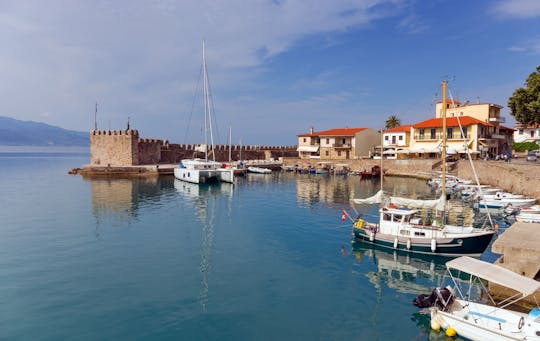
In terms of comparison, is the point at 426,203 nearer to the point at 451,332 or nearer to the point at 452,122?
the point at 451,332

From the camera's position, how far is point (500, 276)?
10.9 metres

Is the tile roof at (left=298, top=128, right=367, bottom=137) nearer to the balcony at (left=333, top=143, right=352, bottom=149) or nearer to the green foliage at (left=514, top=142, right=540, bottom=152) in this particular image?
the balcony at (left=333, top=143, right=352, bottom=149)

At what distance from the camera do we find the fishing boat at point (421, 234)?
18.0m

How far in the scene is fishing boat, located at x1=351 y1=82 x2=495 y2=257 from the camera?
1800cm

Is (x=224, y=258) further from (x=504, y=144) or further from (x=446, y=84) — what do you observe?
(x=504, y=144)

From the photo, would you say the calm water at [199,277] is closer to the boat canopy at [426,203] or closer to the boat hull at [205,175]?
the boat canopy at [426,203]

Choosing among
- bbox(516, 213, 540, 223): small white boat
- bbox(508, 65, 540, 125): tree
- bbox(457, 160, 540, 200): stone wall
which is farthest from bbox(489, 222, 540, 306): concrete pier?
bbox(508, 65, 540, 125): tree

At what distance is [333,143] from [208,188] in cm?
3730

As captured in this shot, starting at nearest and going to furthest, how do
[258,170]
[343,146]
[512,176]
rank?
1. [512,176]
2. [258,170]
3. [343,146]

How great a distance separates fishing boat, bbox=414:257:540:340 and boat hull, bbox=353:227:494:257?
6.29 meters

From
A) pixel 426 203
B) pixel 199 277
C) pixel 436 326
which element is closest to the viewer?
pixel 436 326

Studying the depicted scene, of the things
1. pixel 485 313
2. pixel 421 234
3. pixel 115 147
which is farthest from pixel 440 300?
pixel 115 147

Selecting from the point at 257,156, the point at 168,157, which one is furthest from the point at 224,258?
the point at 257,156

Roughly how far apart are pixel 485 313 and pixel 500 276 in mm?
1302
